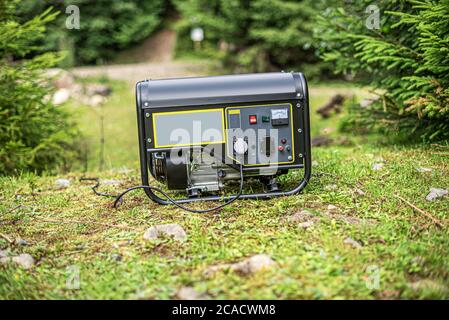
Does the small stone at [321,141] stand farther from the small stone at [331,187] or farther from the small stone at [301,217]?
the small stone at [301,217]

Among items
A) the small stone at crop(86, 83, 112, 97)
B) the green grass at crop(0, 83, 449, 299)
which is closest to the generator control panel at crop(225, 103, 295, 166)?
the green grass at crop(0, 83, 449, 299)

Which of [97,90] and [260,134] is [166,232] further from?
[97,90]

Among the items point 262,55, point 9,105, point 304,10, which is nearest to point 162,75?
point 262,55

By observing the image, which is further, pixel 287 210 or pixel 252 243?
pixel 287 210

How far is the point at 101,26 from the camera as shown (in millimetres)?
17328

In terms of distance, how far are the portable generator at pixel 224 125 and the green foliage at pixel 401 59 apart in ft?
4.77

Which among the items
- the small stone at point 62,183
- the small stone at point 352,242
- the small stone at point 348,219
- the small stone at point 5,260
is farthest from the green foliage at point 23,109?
the small stone at point 352,242

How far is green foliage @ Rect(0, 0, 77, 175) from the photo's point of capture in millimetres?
5668

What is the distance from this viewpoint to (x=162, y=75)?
568 inches

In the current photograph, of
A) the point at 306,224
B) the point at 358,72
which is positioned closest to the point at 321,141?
the point at 358,72

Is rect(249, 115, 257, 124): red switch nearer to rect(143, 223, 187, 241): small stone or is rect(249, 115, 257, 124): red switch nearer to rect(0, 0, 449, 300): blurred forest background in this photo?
rect(0, 0, 449, 300): blurred forest background

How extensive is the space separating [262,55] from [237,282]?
1052cm

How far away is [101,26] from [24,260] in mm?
15248
